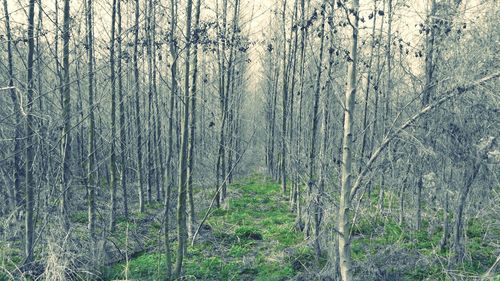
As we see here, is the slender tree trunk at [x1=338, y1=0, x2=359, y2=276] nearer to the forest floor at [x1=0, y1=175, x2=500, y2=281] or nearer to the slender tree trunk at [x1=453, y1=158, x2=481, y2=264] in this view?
the forest floor at [x1=0, y1=175, x2=500, y2=281]

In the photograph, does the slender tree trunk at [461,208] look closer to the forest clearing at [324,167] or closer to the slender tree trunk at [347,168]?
the forest clearing at [324,167]

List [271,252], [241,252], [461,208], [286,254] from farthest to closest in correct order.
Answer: [241,252] < [271,252] < [286,254] < [461,208]

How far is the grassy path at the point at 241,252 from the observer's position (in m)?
7.20

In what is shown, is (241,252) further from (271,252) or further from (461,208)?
(461,208)

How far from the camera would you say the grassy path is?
7199 mm

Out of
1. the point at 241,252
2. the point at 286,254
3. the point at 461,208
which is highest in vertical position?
the point at 461,208

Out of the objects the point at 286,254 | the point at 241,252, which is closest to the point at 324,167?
the point at 286,254

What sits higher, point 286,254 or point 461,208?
point 461,208

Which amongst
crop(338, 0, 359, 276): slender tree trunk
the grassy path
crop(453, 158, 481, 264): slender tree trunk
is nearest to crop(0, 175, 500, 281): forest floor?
the grassy path

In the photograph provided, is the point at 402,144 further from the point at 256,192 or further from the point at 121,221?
the point at 256,192

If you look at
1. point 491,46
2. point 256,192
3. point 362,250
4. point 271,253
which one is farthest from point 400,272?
point 256,192

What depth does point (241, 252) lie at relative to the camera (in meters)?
8.45

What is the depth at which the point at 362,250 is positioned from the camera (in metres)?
8.12

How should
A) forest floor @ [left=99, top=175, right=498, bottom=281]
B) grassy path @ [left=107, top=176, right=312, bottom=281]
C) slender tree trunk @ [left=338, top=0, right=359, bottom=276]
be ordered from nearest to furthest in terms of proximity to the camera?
slender tree trunk @ [left=338, top=0, right=359, bottom=276] < forest floor @ [left=99, top=175, right=498, bottom=281] < grassy path @ [left=107, top=176, right=312, bottom=281]
